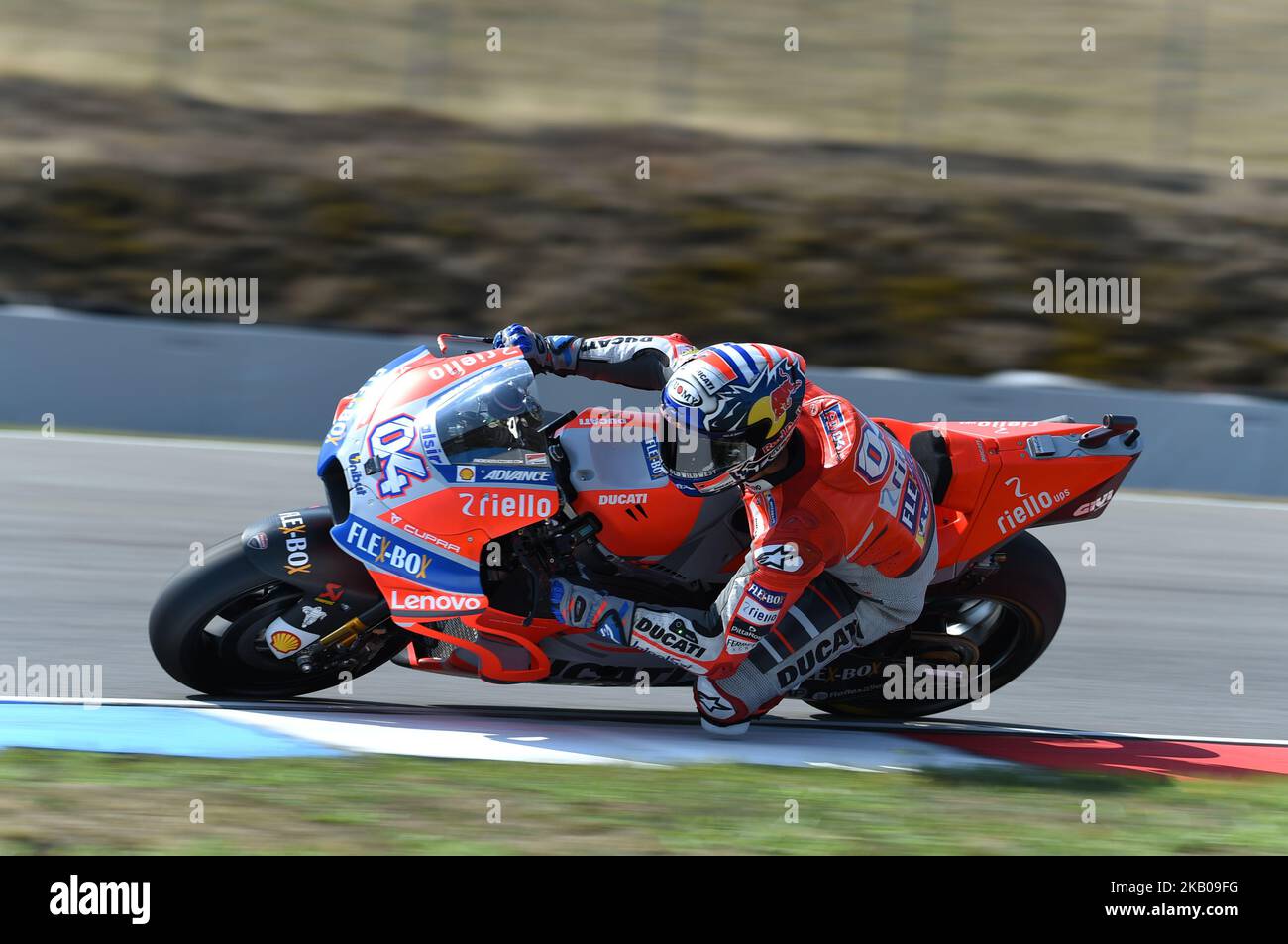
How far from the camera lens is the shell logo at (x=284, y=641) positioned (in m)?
4.56

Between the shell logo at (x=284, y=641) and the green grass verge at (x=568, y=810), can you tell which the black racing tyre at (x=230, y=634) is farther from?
the green grass verge at (x=568, y=810)

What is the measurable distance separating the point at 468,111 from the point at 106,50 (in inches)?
139

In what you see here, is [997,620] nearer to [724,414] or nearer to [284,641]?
[724,414]

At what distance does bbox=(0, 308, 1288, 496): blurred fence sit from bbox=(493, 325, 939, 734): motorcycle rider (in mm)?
4588

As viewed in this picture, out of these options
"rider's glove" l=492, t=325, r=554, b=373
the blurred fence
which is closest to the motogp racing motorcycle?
"rider's glove" l=492, t=325, r=554, b=373

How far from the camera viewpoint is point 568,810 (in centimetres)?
424

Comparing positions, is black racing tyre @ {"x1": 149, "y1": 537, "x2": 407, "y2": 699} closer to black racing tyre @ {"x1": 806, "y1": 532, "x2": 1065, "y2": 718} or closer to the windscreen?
the windscreen

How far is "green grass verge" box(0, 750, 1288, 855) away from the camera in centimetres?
393

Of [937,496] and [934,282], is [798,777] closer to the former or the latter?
[937,496]

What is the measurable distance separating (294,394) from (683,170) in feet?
16.3

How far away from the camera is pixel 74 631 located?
5559 mm

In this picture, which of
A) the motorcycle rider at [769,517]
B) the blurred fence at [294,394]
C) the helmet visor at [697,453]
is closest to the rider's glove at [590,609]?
the motorcycle rider at [769,517]

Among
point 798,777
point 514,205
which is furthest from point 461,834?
point 514,205

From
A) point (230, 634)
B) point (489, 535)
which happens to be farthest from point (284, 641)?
point (489, 535)
